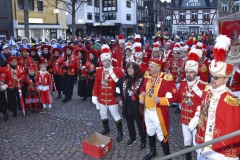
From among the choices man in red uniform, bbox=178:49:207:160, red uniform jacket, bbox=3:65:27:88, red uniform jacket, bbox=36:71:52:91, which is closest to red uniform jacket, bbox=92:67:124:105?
man in red uniform, bbox=178:49:207:160

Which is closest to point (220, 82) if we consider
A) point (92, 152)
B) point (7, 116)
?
point (92, 152)

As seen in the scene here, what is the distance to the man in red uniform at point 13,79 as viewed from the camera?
7719 millimetres

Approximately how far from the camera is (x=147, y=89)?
4.77m

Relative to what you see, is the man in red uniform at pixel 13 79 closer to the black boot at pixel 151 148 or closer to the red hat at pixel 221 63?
the black boot at pixel 151 148

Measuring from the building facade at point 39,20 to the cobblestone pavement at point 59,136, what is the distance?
66.1 feet

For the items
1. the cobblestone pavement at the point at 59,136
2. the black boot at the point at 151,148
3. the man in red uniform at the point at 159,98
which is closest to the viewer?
the man in red uniform at the point at 159,98

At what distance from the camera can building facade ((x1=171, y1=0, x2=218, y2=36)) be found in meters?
49.9

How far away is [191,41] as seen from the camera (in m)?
10.2

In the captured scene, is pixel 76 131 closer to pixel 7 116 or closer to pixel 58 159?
pixel 58 159

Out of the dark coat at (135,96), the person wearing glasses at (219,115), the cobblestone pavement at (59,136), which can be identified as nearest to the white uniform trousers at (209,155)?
the person wearing glasses at (219,115)

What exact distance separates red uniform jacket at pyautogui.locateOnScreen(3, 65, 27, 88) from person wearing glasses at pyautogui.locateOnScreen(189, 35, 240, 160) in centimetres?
595

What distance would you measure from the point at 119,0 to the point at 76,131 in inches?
1655

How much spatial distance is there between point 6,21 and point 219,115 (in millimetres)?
26563

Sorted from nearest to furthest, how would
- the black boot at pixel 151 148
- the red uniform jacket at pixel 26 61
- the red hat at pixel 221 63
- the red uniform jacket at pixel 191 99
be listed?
the red hat at pixel 221 63, the red uniform jacket at pixel 191 99, the black boot at pixel 151 148, the red uniform jacket at pixel 26 61
